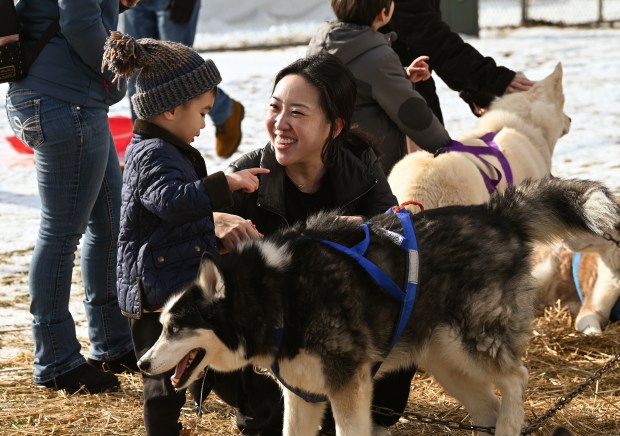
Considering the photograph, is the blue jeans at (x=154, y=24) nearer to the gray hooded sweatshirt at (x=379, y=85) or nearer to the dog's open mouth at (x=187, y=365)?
the gray hooded sweatshirt at (x=379, y=85)

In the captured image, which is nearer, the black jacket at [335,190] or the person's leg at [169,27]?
the black jacket at [335,190]

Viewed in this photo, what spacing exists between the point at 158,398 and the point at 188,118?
0.99 metres

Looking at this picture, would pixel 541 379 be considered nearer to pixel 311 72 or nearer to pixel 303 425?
pixel 303 425

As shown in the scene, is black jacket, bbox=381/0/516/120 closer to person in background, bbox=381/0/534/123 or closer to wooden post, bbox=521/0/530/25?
person in background, bbox=381/0/534/123

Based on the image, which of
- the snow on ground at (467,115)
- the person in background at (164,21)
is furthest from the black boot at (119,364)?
the person in background at (164,21)

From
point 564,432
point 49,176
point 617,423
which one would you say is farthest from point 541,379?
point 49,176

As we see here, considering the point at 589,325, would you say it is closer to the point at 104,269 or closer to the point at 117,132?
the point at 104,269

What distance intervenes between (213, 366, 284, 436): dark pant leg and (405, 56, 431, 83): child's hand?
2269 millimetres

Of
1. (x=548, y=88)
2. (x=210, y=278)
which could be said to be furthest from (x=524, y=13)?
(x=210, y=278)

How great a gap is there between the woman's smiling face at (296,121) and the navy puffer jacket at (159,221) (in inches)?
13.9

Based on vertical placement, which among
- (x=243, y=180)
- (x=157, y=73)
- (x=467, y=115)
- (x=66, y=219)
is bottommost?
(x=467, y=115)

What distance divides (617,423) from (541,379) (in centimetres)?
62

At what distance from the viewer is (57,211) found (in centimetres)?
396

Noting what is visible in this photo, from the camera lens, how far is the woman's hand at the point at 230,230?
10.8ft
